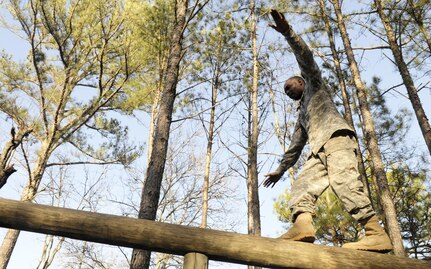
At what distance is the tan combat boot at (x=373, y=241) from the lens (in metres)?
1.98

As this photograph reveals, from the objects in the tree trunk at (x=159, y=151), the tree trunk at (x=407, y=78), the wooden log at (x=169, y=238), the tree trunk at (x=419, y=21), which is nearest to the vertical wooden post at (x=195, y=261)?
the wooden log at (x=169, y=238)

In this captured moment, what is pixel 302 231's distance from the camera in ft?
6.83

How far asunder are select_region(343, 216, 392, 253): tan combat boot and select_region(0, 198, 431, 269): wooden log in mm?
144

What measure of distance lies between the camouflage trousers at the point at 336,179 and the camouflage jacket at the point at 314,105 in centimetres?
6

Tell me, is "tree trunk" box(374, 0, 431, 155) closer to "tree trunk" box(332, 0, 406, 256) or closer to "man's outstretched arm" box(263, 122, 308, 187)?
"tree trunk" box(332, 0, 406, 256)

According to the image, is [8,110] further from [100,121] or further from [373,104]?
[373,104]

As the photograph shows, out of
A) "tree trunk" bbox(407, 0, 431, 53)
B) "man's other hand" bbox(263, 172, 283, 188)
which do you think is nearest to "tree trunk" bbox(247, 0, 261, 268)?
"tree trunk" bbox(407, 0, 431, 53)

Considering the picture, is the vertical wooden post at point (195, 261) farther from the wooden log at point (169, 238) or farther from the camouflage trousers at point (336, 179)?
the camouflage trousers at point (336, 179)

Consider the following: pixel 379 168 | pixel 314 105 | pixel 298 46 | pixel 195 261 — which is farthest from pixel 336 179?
pixel 379 168

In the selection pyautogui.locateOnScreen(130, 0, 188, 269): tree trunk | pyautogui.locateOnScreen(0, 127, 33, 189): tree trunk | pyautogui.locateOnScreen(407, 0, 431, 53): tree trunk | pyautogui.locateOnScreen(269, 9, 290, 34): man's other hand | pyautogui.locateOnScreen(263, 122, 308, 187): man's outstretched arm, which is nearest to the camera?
pyautogui.locateOnScreen(269, 9, 290, 34): man's other hand

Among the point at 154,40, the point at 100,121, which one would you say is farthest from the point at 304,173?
the point at 100,121

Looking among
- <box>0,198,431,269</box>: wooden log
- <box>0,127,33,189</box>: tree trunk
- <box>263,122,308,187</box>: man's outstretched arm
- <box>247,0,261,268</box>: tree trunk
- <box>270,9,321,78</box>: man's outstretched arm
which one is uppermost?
<box>247,0,261,268</box>: tree trunk

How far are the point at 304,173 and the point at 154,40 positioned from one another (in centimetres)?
783

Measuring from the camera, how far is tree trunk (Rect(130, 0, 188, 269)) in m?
4.23
